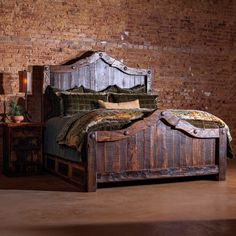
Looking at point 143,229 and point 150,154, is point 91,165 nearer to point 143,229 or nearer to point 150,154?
point 150,154

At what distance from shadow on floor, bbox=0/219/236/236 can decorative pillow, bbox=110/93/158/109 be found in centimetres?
350

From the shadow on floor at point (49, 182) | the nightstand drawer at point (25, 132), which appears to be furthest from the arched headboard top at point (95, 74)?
the shadow on floor at point (49, 182)

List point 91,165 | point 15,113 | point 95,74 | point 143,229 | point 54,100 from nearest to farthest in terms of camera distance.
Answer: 1. point 143,229
2. point 91,165
3. point 15,113
4. point 54,100
5. point 95,74

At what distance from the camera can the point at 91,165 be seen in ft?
15.7

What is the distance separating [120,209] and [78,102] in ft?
8.92

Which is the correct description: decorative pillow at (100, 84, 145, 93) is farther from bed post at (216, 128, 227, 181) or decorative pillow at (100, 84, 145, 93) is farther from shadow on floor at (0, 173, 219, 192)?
bed post at (216, 128, 227, 181)

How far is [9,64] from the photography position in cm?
671

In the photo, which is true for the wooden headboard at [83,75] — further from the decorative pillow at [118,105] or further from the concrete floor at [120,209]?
the concrete floor at [120,209]

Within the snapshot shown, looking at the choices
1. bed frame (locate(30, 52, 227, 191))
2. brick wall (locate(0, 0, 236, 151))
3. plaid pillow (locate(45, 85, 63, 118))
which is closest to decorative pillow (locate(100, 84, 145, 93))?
brick wall (locate(0, 0, 236, 151))

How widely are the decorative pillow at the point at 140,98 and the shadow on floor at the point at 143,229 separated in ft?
11.5

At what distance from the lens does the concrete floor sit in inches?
130

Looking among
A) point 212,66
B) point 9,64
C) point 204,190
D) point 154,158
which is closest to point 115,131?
point 154,158

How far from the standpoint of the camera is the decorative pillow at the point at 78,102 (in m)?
6.38

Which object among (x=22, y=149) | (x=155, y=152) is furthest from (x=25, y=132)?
(x=155, y=152)
